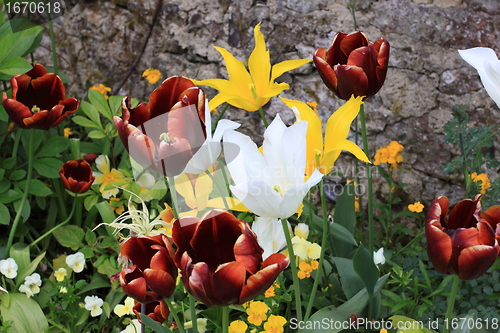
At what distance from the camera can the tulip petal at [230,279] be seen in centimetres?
65

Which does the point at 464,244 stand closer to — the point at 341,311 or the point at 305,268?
the point at 341,311

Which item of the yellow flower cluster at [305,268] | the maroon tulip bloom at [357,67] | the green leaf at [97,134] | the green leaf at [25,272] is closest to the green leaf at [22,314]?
the green leaf at [25,272]

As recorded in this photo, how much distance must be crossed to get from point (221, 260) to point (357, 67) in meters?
0.50

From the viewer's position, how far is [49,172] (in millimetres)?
1541

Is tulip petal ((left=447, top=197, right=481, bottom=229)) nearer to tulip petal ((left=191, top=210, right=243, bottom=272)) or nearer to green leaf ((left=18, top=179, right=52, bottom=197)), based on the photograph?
tulip petal ((left=191, top=210, right=243, bottom=272))

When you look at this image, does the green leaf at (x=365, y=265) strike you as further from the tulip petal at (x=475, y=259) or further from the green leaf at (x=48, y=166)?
the green leaf at (x=48, y=166)

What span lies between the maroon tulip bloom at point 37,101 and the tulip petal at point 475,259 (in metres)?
1.07

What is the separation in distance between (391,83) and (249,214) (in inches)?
27.2

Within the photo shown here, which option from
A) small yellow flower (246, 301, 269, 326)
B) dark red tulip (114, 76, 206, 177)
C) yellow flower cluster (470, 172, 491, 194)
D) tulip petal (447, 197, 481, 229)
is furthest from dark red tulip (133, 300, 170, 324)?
yellow flower cluster (470, 172, 491, 194)

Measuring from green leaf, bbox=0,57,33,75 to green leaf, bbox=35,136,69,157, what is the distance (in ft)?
0.95

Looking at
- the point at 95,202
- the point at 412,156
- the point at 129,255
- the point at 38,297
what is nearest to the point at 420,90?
the point at 412,156

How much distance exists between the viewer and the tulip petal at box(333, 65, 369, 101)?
0.99 meters

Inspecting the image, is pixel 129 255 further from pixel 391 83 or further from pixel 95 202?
pixel 391 83

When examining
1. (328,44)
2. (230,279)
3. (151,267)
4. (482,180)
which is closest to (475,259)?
(230,279)
